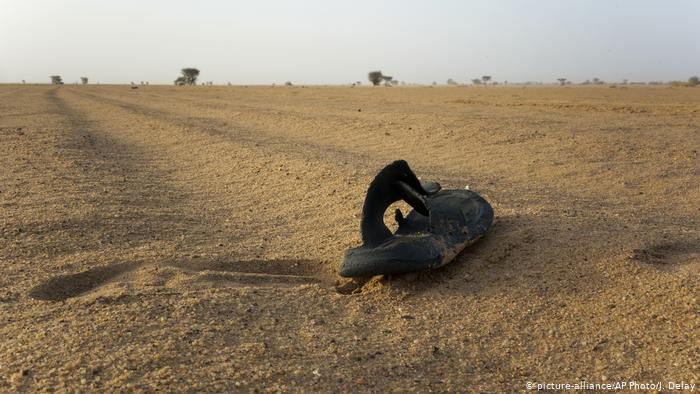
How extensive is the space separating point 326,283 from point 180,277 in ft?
2.54

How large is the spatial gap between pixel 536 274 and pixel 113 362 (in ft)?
6.45

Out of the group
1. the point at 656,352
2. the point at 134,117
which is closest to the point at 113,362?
the point at 656,352

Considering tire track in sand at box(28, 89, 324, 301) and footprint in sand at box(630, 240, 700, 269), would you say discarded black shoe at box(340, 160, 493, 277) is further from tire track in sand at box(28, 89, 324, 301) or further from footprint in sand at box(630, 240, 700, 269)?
footprint in sand at box(630, 240, 700, 269)

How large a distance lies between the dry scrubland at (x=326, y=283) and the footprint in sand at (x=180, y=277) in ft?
0.05

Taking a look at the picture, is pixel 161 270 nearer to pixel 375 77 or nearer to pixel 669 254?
pixel 669 254

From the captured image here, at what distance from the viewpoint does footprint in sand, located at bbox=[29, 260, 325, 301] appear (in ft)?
9.91

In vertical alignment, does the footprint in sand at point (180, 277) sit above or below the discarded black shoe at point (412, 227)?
below

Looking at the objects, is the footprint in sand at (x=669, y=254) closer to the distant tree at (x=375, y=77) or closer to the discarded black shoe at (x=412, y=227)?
the discarded black shoe at (x=412, y=227)

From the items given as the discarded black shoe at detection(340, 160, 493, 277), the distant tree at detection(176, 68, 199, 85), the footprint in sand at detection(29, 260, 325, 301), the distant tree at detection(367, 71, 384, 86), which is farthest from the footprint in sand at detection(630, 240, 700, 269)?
the distant tree at detection(176, 68, 199, 85)

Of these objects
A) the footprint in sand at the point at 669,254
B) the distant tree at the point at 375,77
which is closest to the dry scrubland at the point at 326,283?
the footprint in sand at the point at 669,254

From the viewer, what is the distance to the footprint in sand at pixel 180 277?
9.91 feet

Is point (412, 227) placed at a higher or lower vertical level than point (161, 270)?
higher

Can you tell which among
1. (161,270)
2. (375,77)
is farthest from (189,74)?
(161,270)

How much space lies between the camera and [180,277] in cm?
314
